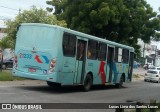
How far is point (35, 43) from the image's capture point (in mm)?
18734

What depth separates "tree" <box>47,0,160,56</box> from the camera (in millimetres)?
32125

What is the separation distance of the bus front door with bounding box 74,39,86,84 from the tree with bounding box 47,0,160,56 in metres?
11.5

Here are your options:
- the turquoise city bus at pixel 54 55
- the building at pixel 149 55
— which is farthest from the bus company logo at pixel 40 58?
the building at pixel 149 55

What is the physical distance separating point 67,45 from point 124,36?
1715 centimetres

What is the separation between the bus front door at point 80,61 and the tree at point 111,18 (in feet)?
37.6

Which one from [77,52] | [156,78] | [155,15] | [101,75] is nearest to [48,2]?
[155,15]

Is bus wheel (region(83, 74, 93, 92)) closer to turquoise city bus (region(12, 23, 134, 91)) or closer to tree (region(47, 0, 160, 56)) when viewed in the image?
turquoise city bus (region(12, 23, 134, 91))

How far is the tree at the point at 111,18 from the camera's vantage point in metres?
32.1

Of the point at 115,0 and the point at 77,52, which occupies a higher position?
the point at 115,0

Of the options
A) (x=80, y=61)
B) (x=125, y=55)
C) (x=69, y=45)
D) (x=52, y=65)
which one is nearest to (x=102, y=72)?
(x=80, y=61)

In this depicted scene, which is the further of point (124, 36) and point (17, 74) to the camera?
point (124, 36)

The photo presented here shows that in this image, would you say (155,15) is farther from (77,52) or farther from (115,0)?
(77,52)

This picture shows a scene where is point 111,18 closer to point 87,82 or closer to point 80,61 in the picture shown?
point 87,82

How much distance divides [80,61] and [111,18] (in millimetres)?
13010
